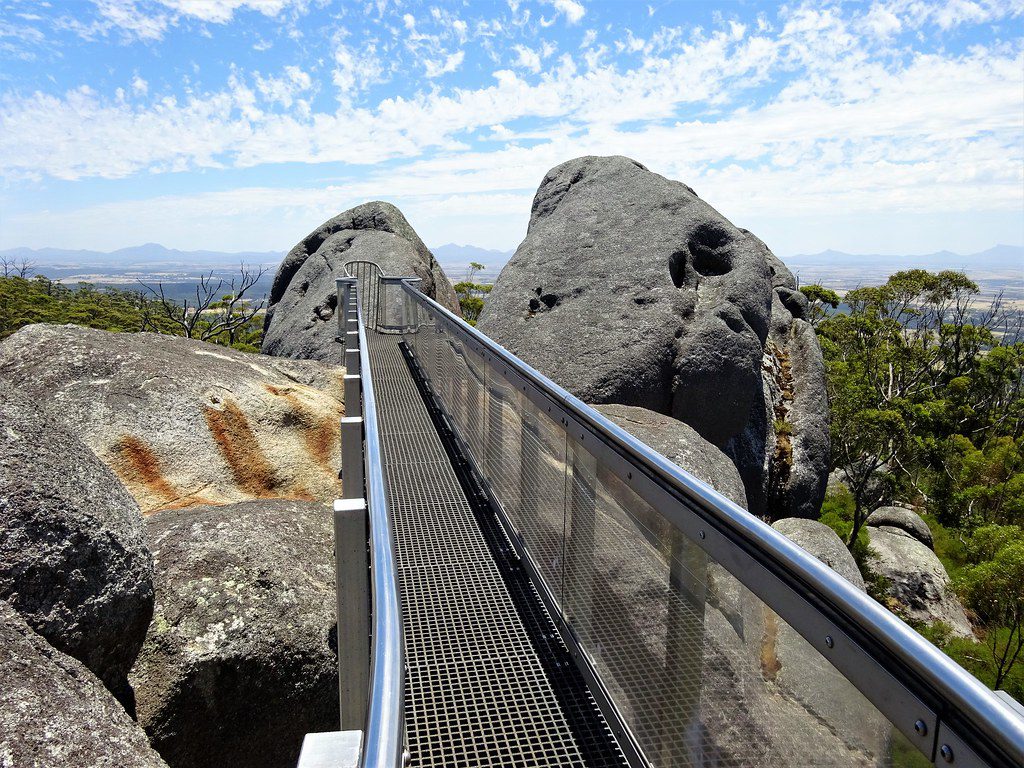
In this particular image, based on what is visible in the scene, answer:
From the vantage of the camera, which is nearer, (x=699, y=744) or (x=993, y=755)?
(x=993, y=755)

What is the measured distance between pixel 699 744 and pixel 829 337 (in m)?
44.3

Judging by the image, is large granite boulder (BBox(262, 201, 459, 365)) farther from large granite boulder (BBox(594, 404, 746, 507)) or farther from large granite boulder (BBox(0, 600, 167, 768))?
large granite boulder (BBox(0, 600, 167, 768))

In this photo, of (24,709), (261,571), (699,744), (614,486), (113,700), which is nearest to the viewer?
(699,744)

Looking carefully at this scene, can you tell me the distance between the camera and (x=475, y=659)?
3756 mm

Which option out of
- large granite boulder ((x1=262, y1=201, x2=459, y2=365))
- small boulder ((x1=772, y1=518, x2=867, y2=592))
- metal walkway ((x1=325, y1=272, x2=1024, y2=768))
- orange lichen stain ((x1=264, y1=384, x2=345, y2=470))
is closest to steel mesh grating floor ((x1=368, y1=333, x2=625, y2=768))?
metal walkway ((x1=325, y1=272, x2=1024, y2=768))

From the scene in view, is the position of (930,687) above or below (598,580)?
above

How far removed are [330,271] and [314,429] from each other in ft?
41.6

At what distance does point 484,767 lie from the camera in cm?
299

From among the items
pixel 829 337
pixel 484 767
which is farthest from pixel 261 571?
pixel 829 337

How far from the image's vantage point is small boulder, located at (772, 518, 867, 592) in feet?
41.7

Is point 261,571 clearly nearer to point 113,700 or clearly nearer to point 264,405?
point 113,700

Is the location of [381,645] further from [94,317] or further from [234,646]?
[94,317]

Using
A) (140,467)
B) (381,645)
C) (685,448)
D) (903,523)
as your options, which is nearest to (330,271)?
(685,448)

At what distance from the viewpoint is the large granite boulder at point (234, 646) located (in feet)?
16.3
